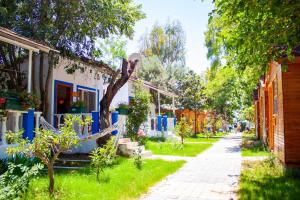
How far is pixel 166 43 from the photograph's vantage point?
147 feet

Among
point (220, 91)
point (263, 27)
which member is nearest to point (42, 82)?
point (263, 27)

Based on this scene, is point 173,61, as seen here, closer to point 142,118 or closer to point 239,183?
point 142,118

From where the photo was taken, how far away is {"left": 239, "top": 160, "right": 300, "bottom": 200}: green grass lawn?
22.8 ft

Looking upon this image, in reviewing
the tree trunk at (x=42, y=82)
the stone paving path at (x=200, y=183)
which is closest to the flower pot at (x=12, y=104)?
the tree trunk at (x=42, y=82)

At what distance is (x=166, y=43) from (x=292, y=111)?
3596cm

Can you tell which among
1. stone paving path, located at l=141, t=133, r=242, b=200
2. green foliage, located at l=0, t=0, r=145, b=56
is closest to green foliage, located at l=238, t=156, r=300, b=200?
stone paving path, located at l=141, t=133, r=242, b=200

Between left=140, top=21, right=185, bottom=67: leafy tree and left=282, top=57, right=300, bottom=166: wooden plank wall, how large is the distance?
114 ft

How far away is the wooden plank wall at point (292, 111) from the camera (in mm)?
9469

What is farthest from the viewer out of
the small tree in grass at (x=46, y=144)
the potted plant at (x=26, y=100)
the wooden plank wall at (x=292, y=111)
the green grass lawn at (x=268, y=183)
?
the potted plant at (x=26, y=100)

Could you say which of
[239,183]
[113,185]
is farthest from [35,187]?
[239,183]

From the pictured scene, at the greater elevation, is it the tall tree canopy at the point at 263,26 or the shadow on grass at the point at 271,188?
the tall tree canopy at the point at 263,26

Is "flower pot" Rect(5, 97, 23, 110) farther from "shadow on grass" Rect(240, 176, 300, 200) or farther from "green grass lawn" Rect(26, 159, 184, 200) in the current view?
"shadow on grass" Rect(240, 176, 300, 200)

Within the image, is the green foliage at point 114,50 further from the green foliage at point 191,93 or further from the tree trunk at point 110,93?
the tree trunk at point 110,93

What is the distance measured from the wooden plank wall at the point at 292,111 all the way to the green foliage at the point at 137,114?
26.0 ft
